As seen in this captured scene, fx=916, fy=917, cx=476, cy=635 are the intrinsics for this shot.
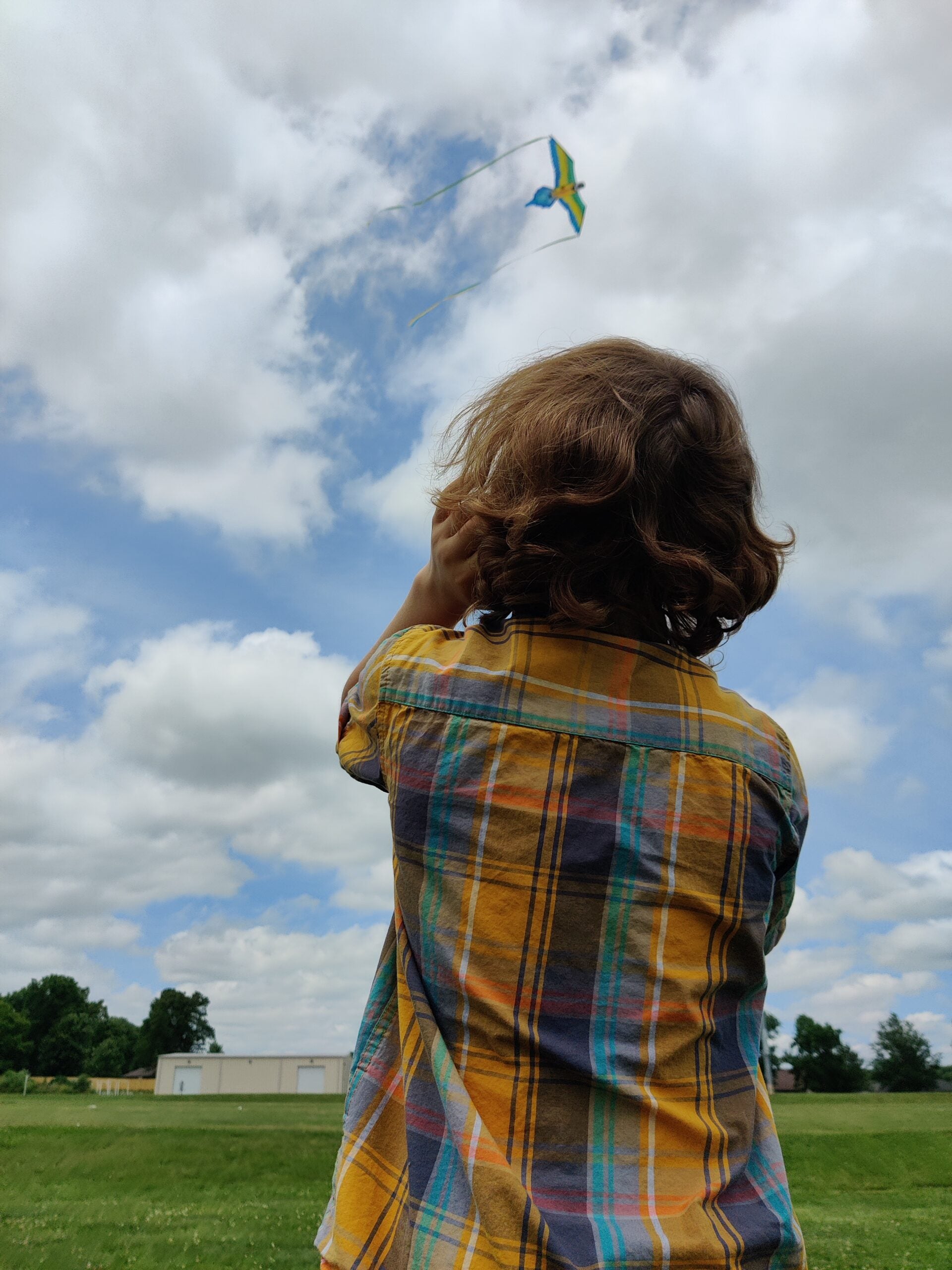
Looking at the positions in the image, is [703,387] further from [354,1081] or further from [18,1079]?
[18,1079]

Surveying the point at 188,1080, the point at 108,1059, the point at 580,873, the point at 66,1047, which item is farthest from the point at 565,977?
the point at 188,1080

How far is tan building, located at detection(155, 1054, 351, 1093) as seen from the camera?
25078 mm

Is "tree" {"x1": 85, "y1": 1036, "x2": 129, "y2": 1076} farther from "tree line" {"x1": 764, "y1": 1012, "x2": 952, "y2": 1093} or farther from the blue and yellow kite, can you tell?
the blue and yellow kite

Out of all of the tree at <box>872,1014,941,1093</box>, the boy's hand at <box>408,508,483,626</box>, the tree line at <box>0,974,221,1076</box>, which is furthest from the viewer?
the tree line at <box>0,974,221,1076</box>

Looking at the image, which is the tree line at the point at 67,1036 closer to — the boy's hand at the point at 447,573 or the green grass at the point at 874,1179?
the green grass at the point at 874,1179

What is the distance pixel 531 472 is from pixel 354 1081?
0.62m

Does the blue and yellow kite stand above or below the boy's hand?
above

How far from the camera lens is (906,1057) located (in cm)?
1113

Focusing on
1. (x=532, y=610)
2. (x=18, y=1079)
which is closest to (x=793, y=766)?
(x=532, y=610)

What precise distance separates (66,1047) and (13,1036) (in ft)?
12.4

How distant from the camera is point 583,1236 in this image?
28.4 inches

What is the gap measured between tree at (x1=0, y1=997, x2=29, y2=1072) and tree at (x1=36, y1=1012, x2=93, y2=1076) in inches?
45.4

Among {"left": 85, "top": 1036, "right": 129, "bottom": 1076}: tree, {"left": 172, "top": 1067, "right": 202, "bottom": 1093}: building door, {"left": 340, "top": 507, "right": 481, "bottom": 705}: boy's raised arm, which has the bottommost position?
{"left": 172, "top": 1067, "right": 202, "bottom": 1093}: building door

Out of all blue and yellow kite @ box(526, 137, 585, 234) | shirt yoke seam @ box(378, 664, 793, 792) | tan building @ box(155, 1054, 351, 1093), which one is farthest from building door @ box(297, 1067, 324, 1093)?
shirt yoke seam @ box(378, 664, 793, 792)
